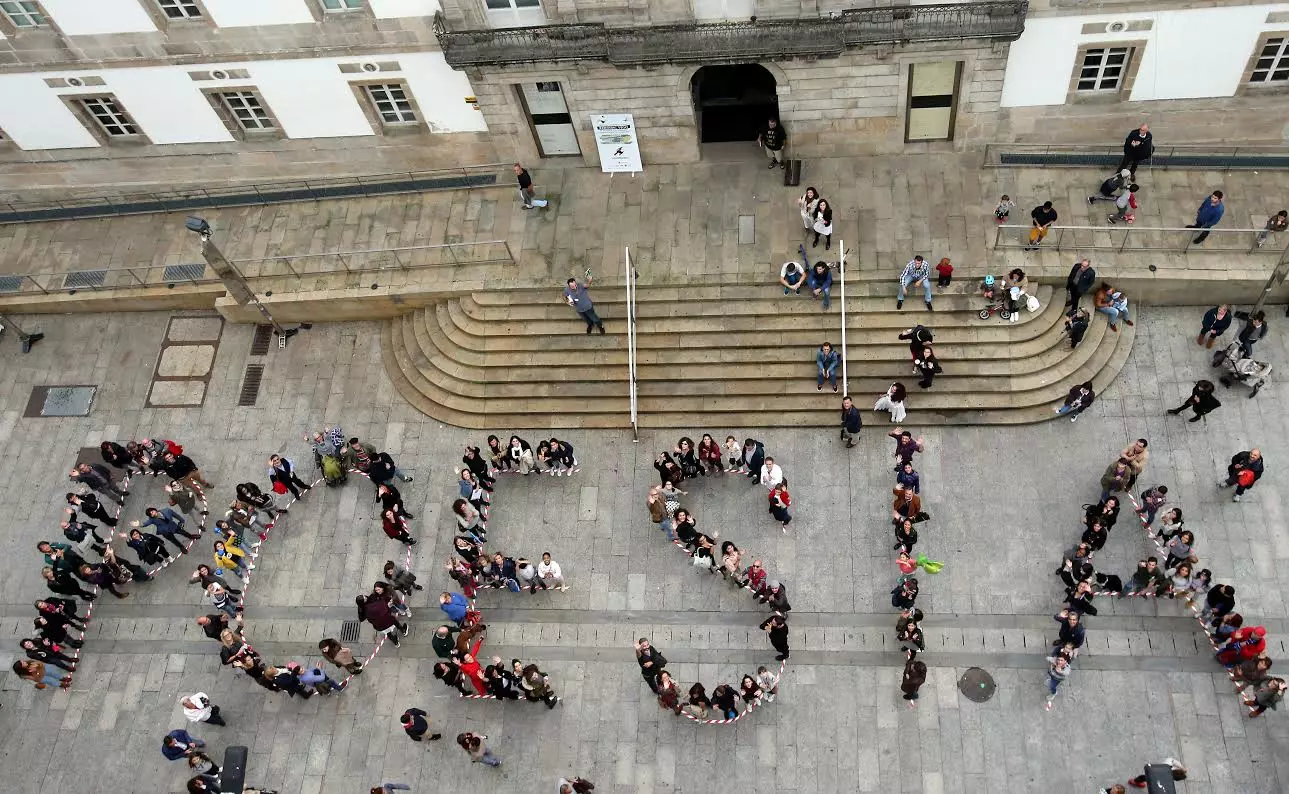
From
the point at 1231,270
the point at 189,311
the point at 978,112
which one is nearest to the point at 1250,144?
the point at 1231,270

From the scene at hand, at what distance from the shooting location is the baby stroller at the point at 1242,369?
2284 cm

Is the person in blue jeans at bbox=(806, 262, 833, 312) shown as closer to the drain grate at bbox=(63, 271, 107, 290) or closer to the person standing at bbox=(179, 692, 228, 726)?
the person standing at bbox=(179, 692, 228, 726)

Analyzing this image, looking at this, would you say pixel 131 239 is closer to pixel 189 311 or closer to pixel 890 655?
pixel 189 311

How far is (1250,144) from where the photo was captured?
83.0 ft

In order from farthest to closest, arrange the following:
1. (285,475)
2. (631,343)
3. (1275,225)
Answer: (631,343) < (285,475) < (1275,225)

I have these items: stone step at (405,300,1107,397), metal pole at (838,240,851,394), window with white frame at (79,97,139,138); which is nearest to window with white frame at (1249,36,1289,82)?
stone step at (405,300,1107,397)

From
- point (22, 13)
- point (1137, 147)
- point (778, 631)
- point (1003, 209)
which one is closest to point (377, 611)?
point (778, 631)

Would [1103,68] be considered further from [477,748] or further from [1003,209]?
[477,748]

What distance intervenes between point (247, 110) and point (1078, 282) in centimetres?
2133

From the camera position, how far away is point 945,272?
79.2ft

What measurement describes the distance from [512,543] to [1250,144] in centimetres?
2029

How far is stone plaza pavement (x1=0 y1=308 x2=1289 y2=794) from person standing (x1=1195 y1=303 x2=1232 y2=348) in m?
0.36

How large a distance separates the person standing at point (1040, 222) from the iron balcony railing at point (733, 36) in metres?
3.95

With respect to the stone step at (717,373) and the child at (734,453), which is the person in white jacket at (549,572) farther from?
the stone step at (717,373)
